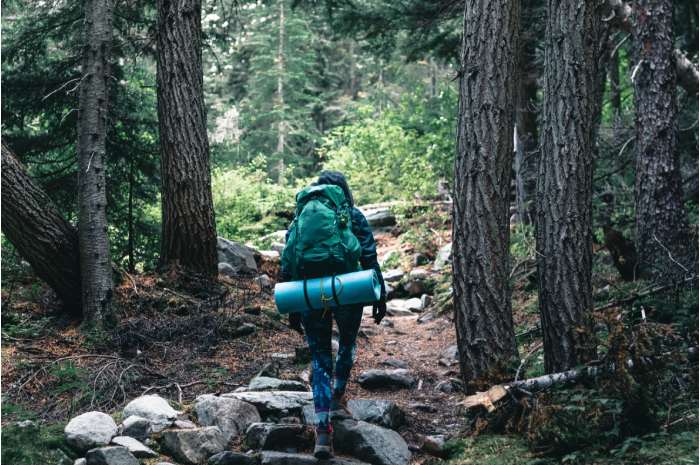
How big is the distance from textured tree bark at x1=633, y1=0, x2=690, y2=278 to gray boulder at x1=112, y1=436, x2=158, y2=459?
19.8 ft

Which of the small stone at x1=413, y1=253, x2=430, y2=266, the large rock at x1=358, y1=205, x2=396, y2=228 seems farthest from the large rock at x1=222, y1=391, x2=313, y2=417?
the large rock at x1=358, y1=205, x2=396, y2=228

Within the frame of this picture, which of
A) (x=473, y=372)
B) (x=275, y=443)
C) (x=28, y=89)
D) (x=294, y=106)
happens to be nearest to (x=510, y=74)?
(x=473, y=372)

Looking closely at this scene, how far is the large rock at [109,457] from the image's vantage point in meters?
4.43

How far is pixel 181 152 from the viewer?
901 centimetres

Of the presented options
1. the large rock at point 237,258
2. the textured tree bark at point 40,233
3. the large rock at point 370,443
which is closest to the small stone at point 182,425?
the large rock at point 370,443

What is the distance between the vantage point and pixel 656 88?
813cm

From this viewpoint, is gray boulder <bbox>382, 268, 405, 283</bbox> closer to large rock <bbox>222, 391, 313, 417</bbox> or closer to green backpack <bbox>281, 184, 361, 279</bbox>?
large rock <bbox>222, 391, 313, 417</bbox>

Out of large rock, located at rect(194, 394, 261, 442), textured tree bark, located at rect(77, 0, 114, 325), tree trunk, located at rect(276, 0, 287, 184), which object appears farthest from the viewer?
tree trunk, located at rect(276, 0, 287, 184)

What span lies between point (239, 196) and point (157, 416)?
14.4 m

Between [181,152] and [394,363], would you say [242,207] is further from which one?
[394,363]

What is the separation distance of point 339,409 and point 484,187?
2.13m

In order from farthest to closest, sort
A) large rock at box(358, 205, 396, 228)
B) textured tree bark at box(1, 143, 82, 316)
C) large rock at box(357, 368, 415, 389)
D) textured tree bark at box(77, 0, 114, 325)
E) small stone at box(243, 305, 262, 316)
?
large rock at box(358, 205, 396, 228) → small stone at box(243, 305, 262, 316) → textured tree bark at box(77, 0, 114, 325) → textured tree bark at box(1, 143, 82, 316) → large rock at box(357, 368, 415, 389)

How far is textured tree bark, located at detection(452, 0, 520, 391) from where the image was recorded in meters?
5.37

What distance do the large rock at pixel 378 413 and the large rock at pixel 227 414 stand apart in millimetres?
797
